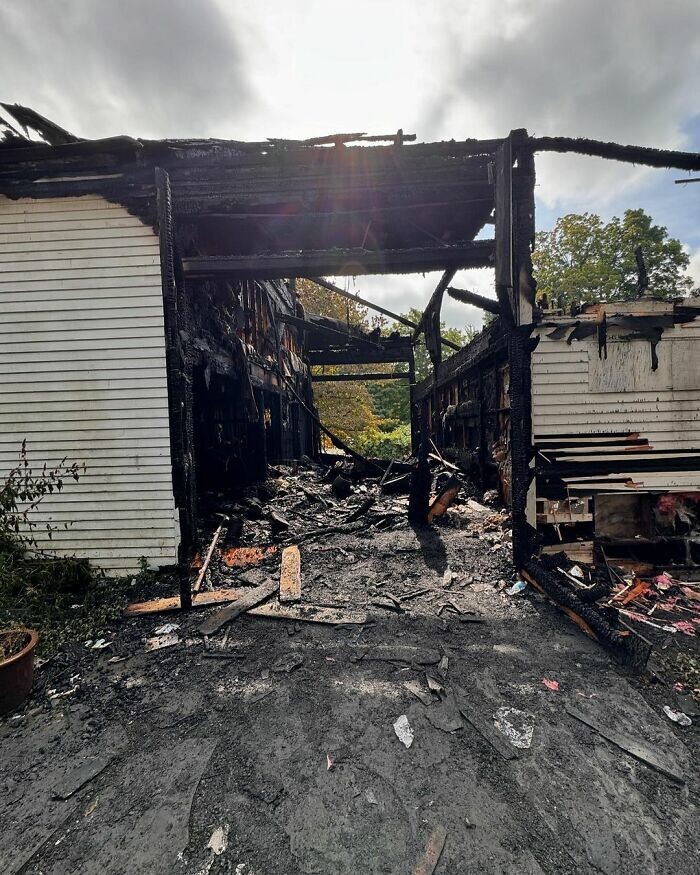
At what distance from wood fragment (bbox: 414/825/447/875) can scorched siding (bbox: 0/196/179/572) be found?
4846mm

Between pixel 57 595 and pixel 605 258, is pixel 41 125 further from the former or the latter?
pixel 605 258

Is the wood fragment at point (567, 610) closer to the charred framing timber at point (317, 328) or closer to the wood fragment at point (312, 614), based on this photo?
the wood fragment at point (312, 614)

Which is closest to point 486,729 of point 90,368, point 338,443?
point 90,368

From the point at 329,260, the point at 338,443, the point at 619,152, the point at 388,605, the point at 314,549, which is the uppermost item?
the point at 619,152

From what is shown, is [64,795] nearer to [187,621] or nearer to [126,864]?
[126,864]

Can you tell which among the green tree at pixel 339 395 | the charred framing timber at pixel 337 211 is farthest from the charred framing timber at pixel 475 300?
the green tree at pixel 339 395

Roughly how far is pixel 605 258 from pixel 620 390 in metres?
29.9

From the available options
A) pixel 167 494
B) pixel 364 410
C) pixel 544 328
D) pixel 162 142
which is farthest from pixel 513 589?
pixel 364 410

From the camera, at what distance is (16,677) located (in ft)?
10.8

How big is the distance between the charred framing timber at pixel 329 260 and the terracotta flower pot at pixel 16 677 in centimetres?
517

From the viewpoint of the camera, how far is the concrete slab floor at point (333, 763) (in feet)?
6.81

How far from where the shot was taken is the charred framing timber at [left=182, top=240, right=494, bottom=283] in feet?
18.8

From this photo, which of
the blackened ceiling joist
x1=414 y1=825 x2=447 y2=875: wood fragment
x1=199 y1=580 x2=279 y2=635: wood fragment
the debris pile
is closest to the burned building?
the debris pile

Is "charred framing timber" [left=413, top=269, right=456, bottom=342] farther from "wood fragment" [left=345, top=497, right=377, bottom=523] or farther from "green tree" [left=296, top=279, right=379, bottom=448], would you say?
"green tree" [left=296, top=279, right=379, bottom=448]
